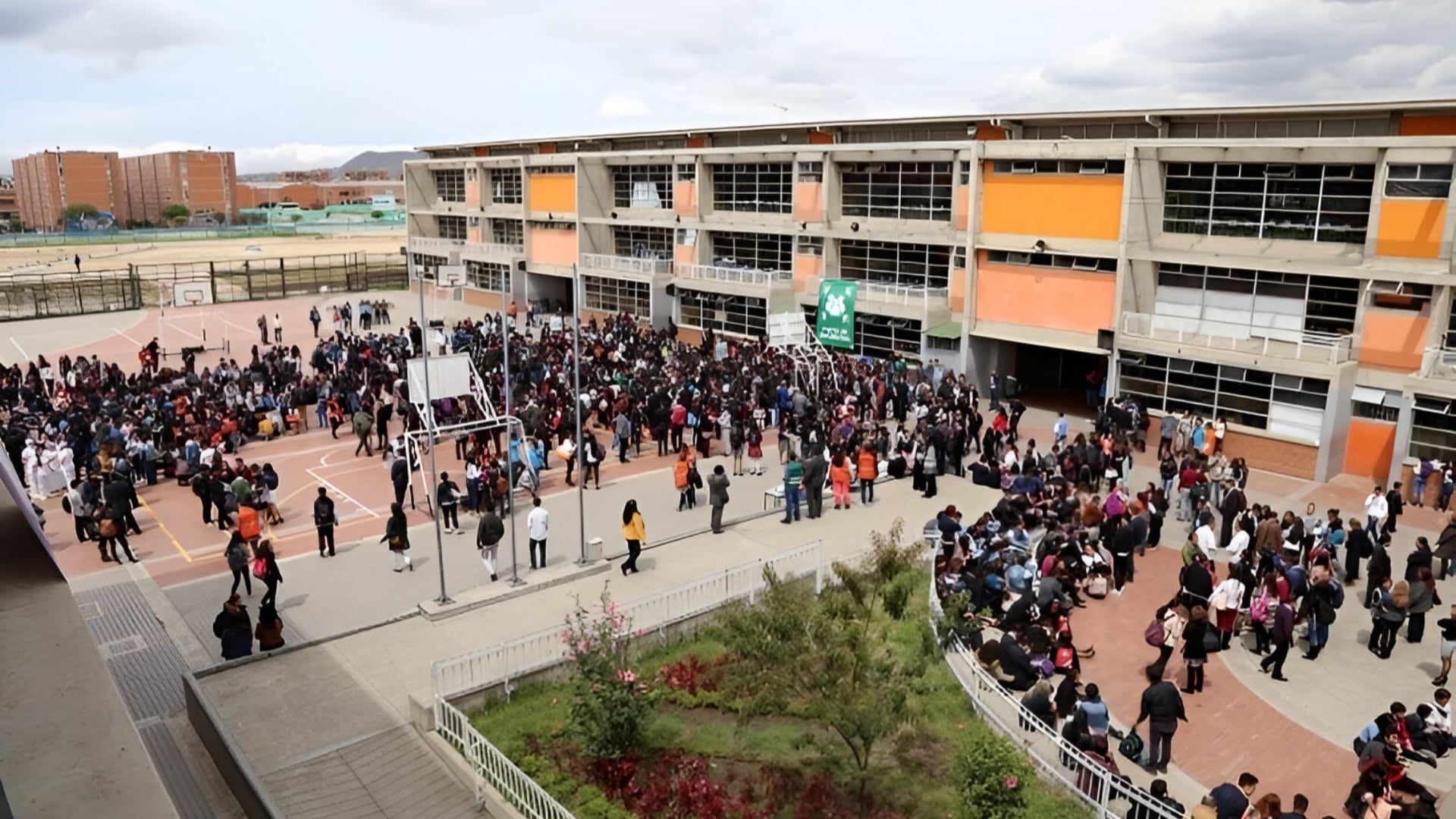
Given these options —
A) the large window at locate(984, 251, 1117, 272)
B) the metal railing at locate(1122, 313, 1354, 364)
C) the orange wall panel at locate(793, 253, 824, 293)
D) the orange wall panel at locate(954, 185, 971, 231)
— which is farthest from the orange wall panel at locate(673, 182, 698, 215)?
the metal railing at locate(1122, 313, 1354, 364)

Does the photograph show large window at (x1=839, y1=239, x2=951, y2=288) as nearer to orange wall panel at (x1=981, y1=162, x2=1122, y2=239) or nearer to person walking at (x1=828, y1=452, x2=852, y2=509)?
orange wall panel at (x1=981, y1=162, x2=1122, y2=239)

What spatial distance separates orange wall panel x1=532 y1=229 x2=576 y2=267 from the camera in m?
51.0

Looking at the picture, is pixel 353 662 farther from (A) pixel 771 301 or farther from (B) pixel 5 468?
(A) pixel 771 301

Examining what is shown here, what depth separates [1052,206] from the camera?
1190 inches

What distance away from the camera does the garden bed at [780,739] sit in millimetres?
9930

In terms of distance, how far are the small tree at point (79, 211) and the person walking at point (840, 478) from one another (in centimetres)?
13955

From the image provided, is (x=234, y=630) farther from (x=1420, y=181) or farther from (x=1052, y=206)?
(x=1420, y=181)

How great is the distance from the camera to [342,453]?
1031 inches

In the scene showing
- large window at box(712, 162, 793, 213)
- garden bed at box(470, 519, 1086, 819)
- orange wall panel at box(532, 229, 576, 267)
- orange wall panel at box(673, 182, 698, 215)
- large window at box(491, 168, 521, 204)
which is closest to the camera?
garden bed at box(470, 519, 1086, 819)

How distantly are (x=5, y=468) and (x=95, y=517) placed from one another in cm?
1991

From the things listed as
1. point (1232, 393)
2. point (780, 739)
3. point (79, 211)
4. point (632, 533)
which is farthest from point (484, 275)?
point (79, 211)

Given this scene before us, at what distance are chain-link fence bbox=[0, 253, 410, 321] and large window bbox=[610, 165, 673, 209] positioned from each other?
62.5 feet

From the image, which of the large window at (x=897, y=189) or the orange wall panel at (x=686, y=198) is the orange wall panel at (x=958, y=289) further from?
the orange wall panel at (x=686, y=198)

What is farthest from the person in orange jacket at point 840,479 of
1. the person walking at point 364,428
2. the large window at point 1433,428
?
the large window at point 1433,428
